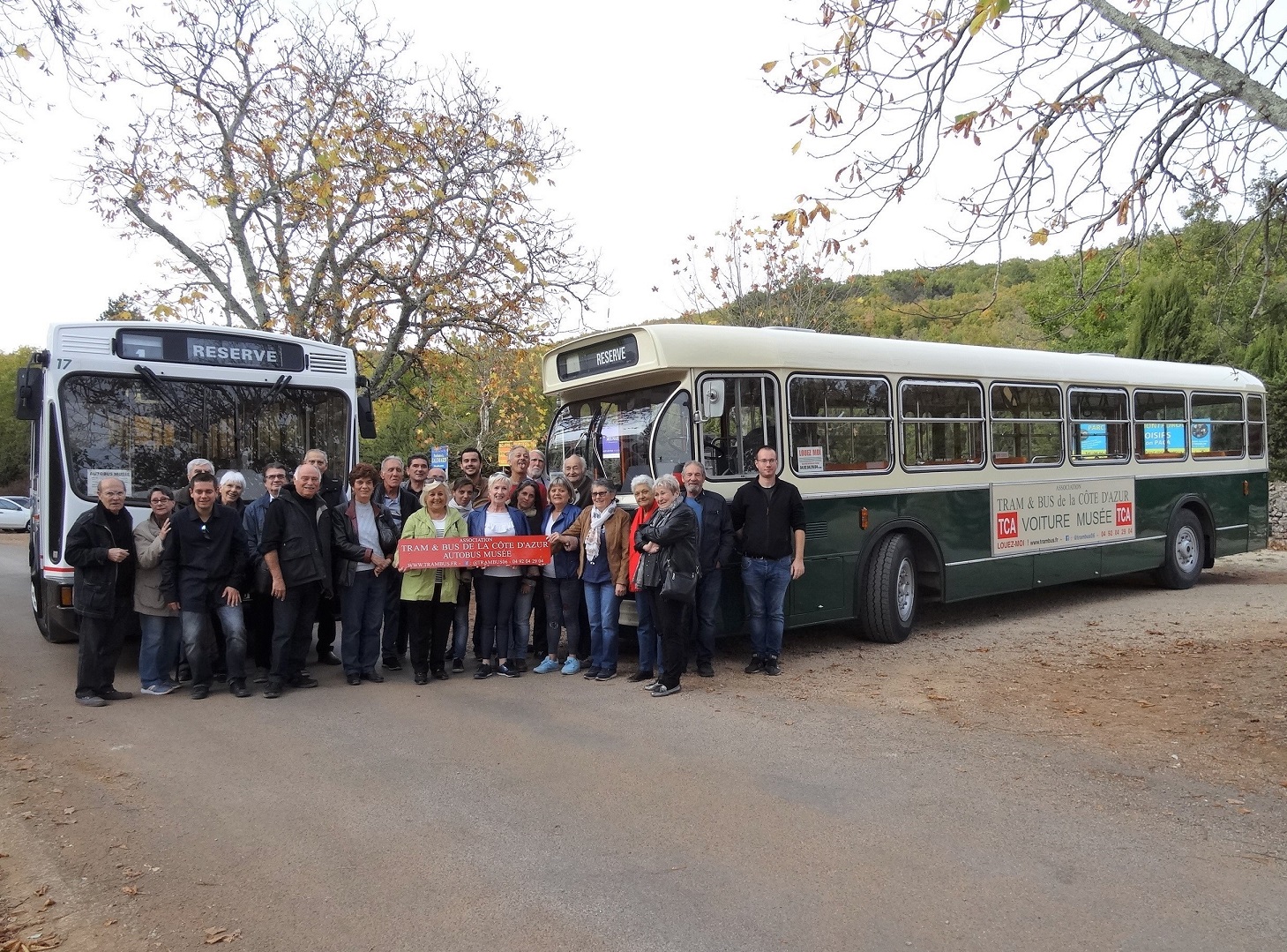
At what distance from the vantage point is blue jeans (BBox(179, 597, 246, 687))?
7.79 metres

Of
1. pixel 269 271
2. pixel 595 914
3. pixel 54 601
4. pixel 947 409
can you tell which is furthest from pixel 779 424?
pixel 269 271

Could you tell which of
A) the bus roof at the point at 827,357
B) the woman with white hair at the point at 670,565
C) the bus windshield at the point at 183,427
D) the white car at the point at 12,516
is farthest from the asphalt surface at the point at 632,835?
the white car at the point at 12,516

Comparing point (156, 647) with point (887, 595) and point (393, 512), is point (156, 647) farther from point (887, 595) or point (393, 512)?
point (887, 595)

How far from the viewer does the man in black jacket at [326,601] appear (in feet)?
27.8

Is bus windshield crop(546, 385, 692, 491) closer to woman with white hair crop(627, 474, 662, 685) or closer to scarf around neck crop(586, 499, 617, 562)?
woman with white hair crop(627, 474, 662, 685)

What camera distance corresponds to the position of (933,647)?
9.54 m

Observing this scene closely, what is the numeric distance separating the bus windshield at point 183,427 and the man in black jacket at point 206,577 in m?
1.30

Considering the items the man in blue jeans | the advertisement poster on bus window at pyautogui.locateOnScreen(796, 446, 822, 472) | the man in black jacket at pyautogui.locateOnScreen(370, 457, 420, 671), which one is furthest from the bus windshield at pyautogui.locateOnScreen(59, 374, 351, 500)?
the advertisement poster on bus window at pyautogui.locateOnScreen(796, 446, 822, 472)

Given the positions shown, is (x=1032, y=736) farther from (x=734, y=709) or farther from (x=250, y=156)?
(x=250, y=156)

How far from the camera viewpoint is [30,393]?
857 cm

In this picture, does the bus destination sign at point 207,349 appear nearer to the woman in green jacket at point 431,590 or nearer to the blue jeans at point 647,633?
the woman in green jacket at point 431,590

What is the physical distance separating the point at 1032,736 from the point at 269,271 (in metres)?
13.8

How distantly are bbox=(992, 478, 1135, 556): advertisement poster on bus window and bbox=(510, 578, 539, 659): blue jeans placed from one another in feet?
17.2

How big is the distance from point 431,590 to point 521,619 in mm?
872
